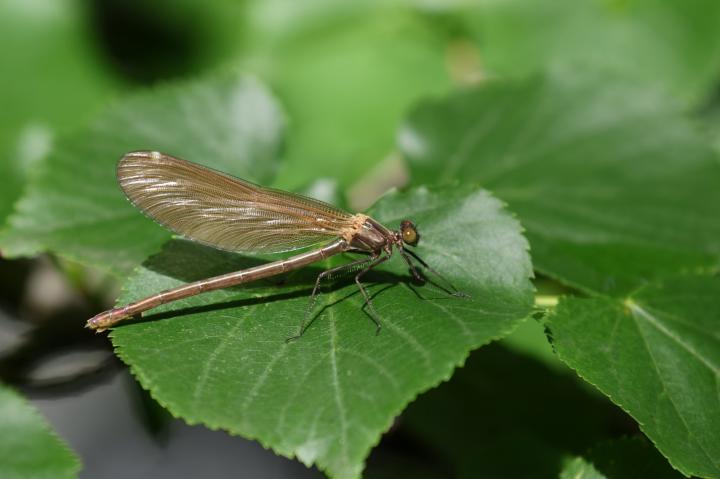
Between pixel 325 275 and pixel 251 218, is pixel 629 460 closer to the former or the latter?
pixel 325 275

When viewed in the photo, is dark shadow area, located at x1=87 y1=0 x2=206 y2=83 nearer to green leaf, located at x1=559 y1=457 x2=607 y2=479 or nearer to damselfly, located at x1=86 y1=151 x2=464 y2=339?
damselfly, located at x1=86 y1=151 x2=464 y2=339

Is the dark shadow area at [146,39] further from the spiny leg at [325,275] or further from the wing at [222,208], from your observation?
the spiny leg at [325,275]

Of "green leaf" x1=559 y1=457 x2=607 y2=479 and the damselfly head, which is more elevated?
the damselfly head

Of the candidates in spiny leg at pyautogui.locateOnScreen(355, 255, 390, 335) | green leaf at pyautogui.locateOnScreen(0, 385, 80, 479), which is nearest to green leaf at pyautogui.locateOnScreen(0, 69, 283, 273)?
green leaf at pyautogui.locateOnScreen(0, 385, 80, 479)

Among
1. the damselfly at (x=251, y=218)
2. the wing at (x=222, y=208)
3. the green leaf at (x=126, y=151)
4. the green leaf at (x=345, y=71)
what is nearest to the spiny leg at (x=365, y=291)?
the damselfly at (x=251, y=218)

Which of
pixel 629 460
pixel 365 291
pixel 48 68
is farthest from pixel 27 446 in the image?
pixel 48 68

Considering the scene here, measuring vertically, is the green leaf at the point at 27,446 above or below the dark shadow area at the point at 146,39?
below
